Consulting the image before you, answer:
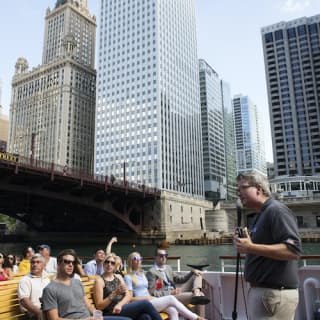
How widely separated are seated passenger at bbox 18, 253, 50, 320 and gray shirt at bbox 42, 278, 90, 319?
1.05 feet

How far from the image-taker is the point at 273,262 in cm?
280

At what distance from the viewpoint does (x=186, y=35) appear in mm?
126062

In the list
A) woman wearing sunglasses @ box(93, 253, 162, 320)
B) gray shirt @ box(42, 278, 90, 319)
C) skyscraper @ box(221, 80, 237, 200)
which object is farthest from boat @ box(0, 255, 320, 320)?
skyscraper @ box(221, 80, 237, 200)

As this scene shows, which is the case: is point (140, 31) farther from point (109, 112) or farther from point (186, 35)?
point (109, 112)

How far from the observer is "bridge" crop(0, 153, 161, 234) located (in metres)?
37.0

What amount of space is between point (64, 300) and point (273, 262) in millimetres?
2831

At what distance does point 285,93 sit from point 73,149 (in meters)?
86.8

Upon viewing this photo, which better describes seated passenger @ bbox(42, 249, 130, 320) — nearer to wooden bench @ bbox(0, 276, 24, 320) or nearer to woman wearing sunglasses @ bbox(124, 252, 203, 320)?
wooden bench @ bbox(0, 276, 24, 320)

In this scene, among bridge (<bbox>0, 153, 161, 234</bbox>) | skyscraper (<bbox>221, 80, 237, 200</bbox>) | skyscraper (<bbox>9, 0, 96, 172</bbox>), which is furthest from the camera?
skyscraper (<bbox>221, 80, 237, 200</bbox>)

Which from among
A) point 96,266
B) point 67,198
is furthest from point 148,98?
point 96,266

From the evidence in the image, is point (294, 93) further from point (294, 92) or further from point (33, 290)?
point (33, 290)

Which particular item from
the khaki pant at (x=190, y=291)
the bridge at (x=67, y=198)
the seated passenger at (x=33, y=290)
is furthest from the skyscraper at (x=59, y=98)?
the seated passenger at (x=33, y=290)

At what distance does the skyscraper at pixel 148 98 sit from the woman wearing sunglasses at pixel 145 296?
8873 centimetres

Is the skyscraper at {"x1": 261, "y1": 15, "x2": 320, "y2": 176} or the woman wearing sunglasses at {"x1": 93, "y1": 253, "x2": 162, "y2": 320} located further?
the skyscraper at {"x1": 261, "y1": 15, "x2": 320, "y2": 176}
